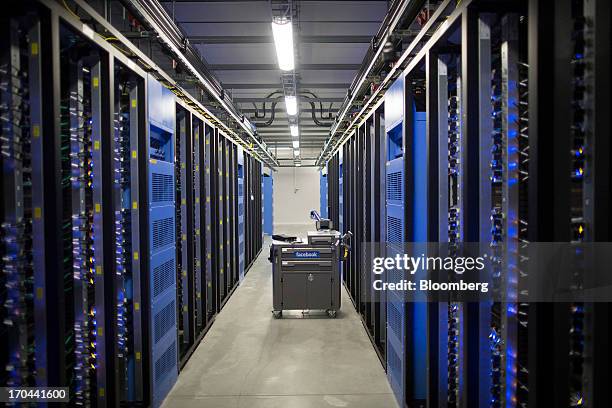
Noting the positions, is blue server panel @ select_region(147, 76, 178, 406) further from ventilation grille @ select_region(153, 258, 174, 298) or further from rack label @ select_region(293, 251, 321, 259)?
rack label @ select_region(293, 251, 321, 259)

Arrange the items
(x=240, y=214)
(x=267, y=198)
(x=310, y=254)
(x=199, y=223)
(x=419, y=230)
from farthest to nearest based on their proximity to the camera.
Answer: (x=267, y=198), (x=240, y=214), (x=310, y=254), (x=199, y=223), (x=419, y=230)

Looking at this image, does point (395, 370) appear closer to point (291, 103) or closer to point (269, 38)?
point (269, 38)

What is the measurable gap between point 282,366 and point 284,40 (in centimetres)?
365

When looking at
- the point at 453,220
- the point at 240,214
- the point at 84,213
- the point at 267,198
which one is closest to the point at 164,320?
the point at 84,213

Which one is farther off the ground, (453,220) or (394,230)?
(453,220)

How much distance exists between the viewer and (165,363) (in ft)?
12.0

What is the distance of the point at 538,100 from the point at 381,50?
2838 millimetres

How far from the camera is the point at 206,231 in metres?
5.68

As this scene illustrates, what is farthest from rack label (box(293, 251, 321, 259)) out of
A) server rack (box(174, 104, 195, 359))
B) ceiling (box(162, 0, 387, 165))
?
ceiling (box(162, 0, 387, 165))

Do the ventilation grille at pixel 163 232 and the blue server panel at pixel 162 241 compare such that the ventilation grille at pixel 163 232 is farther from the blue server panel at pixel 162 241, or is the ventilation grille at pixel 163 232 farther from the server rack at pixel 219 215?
the server rack at pixel 219 215

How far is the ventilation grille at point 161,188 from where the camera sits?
346cm

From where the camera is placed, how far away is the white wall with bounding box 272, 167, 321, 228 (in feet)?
79.0

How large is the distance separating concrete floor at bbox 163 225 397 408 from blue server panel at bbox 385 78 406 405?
31 centimetres

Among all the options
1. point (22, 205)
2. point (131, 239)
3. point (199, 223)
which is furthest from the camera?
point (199, 223)
